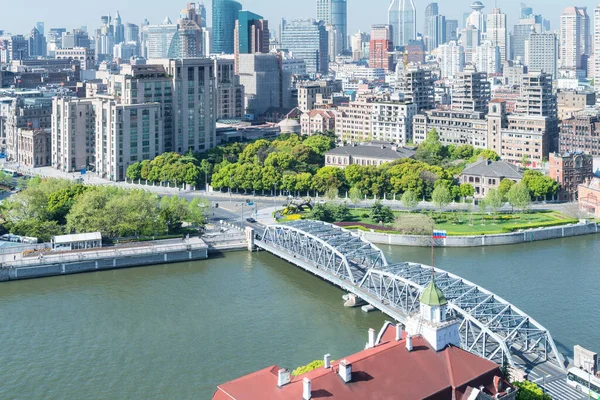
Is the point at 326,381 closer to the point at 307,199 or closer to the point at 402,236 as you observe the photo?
the point at 402,236

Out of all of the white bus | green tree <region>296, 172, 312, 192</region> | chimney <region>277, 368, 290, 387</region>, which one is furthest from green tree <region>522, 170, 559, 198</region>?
chimney <region>277, 368, 290, 387</region>

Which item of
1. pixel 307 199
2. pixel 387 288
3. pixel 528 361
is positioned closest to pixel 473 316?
pixel 528 361

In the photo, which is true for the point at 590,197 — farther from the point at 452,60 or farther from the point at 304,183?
the point at 452,60

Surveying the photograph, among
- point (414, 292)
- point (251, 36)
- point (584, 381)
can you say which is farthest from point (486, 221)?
point (251, 36)

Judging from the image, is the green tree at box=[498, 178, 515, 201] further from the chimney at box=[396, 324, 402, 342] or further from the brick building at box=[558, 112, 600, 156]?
the chimney at box=[396, 324, 402, 342]

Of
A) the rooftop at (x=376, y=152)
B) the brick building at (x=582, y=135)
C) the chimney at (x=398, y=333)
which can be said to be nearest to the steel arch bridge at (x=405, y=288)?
A: the chimney at (x=398, y=333)

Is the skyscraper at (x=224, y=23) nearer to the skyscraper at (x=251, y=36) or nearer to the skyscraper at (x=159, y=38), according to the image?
the skyscraper at (x=159, y=38)
